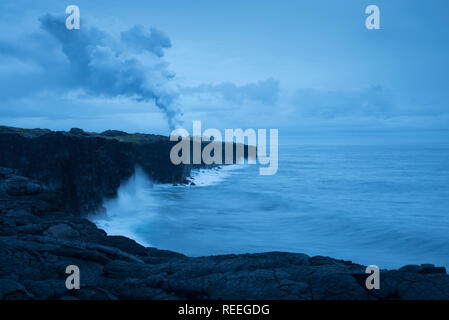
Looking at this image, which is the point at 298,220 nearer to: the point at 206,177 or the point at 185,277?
the point at 185,277

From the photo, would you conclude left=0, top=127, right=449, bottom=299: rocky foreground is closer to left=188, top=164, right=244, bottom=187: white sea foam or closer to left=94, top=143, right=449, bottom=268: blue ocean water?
left=94, top=143, right=449, bottom=268: blue ocean water

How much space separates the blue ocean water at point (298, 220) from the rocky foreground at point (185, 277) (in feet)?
52.2

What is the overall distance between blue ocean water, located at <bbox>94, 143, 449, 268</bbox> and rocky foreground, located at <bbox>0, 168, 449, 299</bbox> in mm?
15912

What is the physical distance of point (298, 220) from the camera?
37875 millimetres

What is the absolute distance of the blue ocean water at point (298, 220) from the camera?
1089 inches

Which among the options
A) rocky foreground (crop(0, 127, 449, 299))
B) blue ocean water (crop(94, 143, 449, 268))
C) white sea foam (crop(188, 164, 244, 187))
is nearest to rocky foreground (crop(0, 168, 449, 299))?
rocky foreground (crop(0, 127, 449, 299))

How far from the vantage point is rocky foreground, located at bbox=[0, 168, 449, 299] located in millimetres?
8250

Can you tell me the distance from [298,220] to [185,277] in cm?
3036

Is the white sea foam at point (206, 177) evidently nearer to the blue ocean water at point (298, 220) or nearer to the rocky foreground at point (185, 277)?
the blue ocean water at point (298, 220)

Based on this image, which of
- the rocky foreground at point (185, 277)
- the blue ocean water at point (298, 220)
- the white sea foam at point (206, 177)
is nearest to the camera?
the rocky foreground at point (185, 277)

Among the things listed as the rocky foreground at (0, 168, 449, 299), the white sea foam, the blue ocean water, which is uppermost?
the white sea foam

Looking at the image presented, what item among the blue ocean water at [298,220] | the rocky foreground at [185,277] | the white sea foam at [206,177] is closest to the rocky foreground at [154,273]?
the rocky foreground at [185,277]

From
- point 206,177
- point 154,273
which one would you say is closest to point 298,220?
point 154,273

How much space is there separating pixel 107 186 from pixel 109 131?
3853cm
